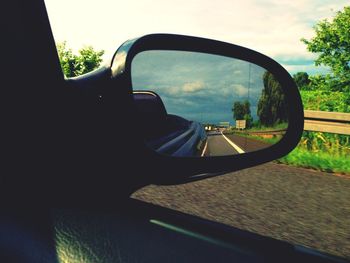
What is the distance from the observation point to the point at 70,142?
1040 mm

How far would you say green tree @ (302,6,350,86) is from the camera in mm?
35812

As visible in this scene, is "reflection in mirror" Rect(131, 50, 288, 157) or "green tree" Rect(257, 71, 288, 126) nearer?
"reflection in mirror" Rect(131, 50, 288, 157)

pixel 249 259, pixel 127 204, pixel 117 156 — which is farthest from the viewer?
pixel 127 204

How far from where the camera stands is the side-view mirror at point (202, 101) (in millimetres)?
1143

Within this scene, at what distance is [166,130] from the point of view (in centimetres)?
131

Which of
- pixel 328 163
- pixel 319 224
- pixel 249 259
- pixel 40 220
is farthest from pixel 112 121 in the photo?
pixel 328 163

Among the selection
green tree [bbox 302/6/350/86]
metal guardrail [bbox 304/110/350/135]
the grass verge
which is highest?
green tree [bbox 302/6/350/86]

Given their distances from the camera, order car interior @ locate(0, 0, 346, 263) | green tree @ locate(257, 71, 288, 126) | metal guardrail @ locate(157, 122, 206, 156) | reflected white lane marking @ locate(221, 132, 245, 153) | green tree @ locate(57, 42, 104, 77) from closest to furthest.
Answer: car interior @ locate(0, 0, 346, 263), metal guardrail @ locate(157, 122, 206, 156), reflected white lane marking @ locate(221, 132, 245, 153), green tree @ locate(257, 71, 288, 126), green tree @ locate(57, 42, 104, 77)

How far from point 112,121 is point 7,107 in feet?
0.89

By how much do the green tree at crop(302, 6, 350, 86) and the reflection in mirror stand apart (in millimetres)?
36254

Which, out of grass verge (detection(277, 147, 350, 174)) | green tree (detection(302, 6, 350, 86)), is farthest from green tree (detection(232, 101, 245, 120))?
green tree (detection(302, 6, 350, 86))

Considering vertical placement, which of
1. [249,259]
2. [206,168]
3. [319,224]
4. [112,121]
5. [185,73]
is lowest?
[319,224]

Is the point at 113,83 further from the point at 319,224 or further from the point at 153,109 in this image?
the point at 319,224

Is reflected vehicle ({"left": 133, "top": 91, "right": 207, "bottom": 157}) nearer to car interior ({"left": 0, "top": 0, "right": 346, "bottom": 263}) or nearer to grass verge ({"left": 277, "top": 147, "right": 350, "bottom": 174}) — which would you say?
car interior ({"left": 0, "top": 0, "right": 346, "bottom": 263})
